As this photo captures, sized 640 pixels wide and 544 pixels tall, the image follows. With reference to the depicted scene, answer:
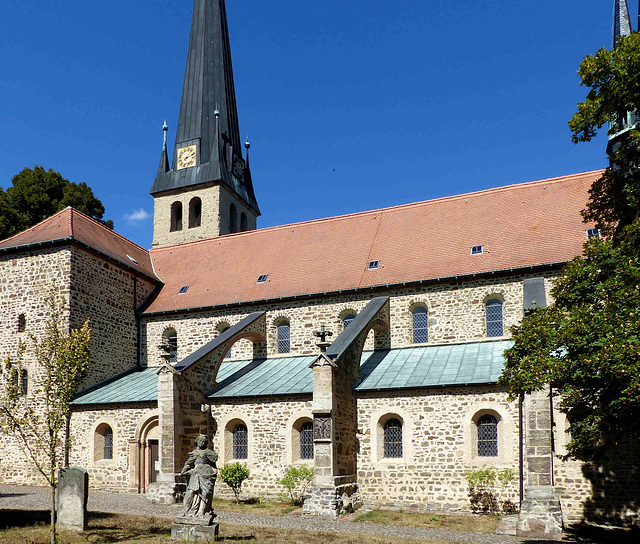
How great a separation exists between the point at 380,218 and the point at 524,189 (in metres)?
5.73

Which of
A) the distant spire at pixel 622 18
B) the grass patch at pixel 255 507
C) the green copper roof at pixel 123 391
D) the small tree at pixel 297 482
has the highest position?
the distant spire at pixel 622 18

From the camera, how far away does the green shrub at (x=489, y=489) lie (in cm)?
1644

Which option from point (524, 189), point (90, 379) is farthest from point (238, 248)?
point (524, 189)

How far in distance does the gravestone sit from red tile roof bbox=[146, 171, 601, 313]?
11314mm

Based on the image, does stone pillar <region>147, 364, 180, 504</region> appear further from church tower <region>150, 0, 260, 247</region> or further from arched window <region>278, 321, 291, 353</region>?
church tower <region>150, 0, 260, 247</region>

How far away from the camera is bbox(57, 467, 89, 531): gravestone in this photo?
13281 mm

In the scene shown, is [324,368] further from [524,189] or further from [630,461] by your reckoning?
[524,189]

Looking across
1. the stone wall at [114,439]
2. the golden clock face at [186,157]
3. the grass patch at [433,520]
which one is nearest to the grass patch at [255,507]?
the grass patch at [433,520]

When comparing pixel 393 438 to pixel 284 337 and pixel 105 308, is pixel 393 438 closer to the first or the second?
pixel 284 337

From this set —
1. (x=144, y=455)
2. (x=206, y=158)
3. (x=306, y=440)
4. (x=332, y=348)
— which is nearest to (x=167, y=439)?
(x=144, y=455)

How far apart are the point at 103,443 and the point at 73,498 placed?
8.84 m

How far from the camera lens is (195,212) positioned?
120 feet

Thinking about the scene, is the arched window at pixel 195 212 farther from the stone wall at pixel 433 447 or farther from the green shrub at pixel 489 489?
the green shrub at pixel 489 489

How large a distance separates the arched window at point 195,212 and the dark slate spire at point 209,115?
3.50ft
